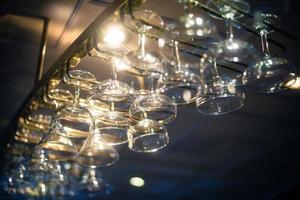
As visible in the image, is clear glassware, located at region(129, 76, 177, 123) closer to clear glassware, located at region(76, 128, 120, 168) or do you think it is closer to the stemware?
the stemware

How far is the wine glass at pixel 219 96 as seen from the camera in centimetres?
106

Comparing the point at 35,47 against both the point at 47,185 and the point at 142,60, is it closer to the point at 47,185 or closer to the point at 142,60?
the point at 47,185

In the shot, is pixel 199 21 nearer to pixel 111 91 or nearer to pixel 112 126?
pixel 111 91

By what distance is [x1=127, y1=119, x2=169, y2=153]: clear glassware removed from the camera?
1112mm

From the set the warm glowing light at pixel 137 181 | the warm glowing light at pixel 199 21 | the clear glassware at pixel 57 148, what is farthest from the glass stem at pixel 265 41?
the warm glowing light at pixel 137 181

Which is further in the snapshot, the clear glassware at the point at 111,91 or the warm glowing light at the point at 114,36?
the clear glassware at the point at 111,91

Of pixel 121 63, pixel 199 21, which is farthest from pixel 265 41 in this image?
pixel 121 63

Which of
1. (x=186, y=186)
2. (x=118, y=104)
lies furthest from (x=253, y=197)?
(x=118, y=104)

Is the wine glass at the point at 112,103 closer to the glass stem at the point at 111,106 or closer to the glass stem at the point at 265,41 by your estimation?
the glass stem at the point at 111,106

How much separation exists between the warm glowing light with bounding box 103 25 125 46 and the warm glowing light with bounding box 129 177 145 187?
316 centimetres

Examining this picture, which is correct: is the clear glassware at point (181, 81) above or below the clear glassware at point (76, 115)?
above

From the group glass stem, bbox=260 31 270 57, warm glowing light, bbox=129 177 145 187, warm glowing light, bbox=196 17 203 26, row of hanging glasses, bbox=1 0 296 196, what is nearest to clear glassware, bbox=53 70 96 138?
row of hanging glasses, bbox=1 0 296 196

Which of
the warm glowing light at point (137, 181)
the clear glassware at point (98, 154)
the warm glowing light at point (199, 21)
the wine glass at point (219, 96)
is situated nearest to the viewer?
the warm glowing light at point (199, 21)

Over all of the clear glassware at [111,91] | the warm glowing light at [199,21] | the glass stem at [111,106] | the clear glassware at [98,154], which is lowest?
the clear glassware at [98,154]
